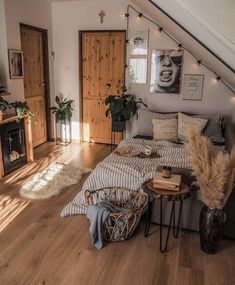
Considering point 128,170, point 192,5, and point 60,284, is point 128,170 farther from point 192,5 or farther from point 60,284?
point 192,5

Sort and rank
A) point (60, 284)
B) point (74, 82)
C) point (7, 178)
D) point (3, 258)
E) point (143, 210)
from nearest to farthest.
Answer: point (60, 284)
point (3, 258)
point (143, 210)
point (7, 178)
point (74, 82)

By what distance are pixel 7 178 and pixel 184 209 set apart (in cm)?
246

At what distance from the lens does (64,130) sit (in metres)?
5.47

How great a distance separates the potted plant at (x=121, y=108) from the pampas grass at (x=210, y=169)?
8.40 ft

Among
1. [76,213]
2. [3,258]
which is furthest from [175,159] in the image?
[3,258]

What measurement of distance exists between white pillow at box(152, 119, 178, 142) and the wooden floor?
162cm

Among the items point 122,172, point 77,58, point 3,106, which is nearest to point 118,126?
point 77,58

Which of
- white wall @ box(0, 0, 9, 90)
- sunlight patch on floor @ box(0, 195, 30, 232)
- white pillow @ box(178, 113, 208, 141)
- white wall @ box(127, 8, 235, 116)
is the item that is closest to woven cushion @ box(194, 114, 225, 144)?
white pillow @ box(178, 113, 208, 141)

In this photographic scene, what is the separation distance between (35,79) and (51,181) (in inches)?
85.8

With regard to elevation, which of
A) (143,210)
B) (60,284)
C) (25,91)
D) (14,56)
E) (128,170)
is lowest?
(60,284)

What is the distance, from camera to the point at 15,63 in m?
4.04

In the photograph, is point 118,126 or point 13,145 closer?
point 13,145

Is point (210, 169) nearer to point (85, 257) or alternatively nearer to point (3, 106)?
point (85, 257)

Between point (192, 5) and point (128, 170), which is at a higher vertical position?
point (192, 5)
